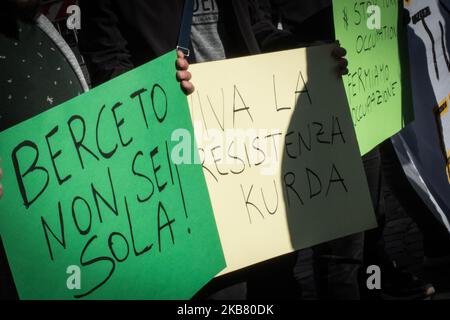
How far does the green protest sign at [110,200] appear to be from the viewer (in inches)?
46.1

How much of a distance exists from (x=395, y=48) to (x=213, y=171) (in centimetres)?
119

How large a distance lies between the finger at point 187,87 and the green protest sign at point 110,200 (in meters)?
0.02

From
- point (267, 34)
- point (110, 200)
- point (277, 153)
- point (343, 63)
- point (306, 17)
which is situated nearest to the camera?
point (110, 200)

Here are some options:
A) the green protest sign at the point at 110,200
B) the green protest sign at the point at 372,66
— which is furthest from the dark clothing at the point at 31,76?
the green protest sign at the point at 372,66

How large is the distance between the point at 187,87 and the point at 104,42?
0.35 meters

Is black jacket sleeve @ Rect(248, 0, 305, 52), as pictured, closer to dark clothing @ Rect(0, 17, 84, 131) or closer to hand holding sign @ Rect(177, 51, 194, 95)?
hand holding sign @ Rect(177, 51, 194, 95)

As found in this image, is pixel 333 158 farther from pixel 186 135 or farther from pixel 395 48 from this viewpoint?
pixel 395 48

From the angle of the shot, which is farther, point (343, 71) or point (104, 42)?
point (343, 71)

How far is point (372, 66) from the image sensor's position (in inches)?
84.9

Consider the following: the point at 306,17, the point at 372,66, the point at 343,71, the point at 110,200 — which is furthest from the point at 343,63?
the point at 110,200

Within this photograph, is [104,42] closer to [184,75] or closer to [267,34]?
[184,75]

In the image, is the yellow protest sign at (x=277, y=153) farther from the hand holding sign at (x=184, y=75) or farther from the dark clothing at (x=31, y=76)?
the dark clothing at (x=31, y=76)

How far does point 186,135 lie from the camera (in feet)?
4.71

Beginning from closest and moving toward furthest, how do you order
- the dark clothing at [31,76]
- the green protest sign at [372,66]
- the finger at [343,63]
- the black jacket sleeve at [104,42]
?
the dark clothing at [31,76] → the black jacket sleeve at [104,42] → the finger at [343,63] → the green protest sign at [372,66]
